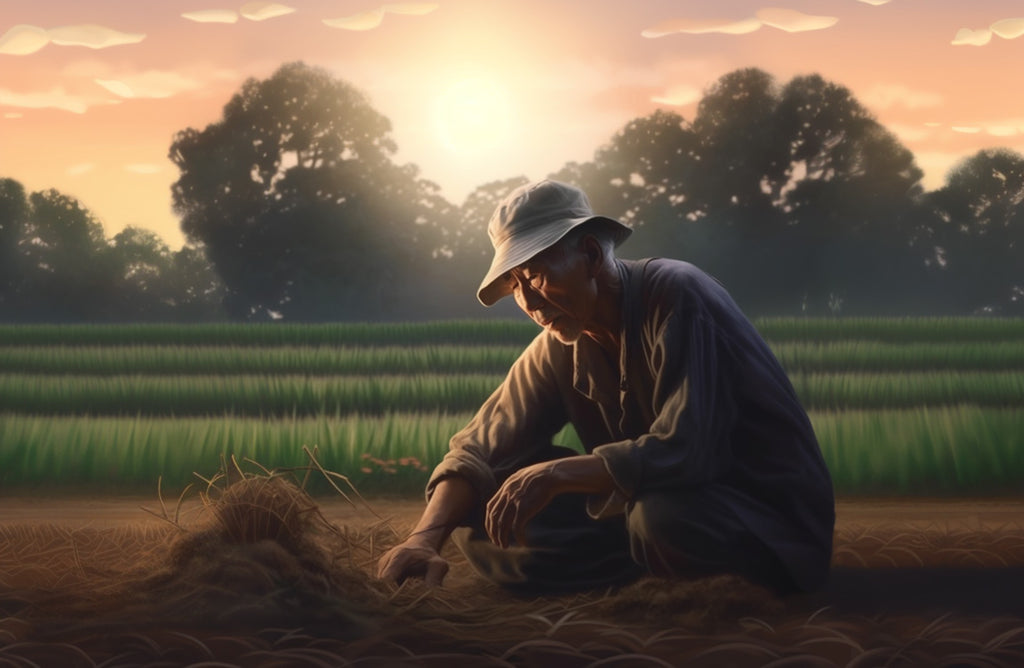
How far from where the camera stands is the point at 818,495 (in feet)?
8.86

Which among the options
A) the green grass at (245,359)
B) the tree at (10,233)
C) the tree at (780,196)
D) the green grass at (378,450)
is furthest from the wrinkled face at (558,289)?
the tree at (10,233)

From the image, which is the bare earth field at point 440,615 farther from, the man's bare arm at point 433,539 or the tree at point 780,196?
the tree at point 780,196

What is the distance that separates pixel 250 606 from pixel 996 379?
4907mm

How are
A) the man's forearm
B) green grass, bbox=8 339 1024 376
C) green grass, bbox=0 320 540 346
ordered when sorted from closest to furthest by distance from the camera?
the man's forearm → green grass, bbox=0 320 540 346 → green grass, bbox=8 339 1024 376

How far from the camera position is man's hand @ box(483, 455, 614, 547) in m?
2.52

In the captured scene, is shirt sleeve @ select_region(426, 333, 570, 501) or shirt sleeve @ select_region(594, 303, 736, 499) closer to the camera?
shirt sleeve @ select_region(594, 303, 736, 499)

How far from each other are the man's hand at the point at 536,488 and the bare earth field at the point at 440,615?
230mm

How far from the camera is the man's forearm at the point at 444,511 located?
2.83 meters

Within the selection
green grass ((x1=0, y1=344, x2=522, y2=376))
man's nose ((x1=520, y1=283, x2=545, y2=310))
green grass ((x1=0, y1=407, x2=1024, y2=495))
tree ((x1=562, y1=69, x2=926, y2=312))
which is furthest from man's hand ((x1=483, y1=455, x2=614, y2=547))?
green grass ((x1=0, y1=344, x2=522, y2=376))

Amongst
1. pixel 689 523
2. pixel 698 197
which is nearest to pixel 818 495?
pixel 689 523

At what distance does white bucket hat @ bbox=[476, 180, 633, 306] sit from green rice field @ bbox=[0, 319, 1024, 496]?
245cm

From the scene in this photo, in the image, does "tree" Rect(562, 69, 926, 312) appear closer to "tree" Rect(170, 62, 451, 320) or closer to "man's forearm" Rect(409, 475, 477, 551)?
"tree" Rect(170, 62, 451, 320)

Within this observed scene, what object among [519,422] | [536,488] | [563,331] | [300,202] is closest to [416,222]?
[300,202]

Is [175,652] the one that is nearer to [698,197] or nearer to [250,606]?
[250,606]
